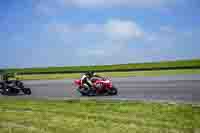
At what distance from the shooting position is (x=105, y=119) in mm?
11914

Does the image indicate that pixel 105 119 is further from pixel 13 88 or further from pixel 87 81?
pixel 13 88

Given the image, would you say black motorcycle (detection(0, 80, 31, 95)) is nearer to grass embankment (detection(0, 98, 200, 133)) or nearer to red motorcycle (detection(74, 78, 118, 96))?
red motorcycle (detection(74, 78, 118, 96))

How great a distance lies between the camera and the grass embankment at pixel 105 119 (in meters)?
10.2

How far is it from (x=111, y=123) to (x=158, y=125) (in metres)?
1.60

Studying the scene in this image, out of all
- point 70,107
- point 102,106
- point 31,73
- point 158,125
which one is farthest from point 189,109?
point 31,73

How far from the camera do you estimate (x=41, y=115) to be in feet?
44.4

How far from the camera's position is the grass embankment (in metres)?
10.2

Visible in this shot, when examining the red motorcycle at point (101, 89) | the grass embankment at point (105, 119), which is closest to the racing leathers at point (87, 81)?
the red motorcycle at point (101, 89)

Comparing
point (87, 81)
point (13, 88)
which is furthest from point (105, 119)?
point (13, 88)

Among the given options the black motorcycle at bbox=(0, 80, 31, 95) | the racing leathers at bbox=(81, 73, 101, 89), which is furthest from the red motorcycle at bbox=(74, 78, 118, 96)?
the black motorcycle at bbox=(0, 80, 31, 95)

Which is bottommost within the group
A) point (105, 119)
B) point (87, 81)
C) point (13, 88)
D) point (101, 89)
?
point (105, 119)

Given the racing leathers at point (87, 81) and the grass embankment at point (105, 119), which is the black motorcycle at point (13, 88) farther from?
the grass embankment at point (105, 119)

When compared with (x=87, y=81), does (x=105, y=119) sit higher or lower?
lower

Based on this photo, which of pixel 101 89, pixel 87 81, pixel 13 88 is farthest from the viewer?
pixel 13 88
